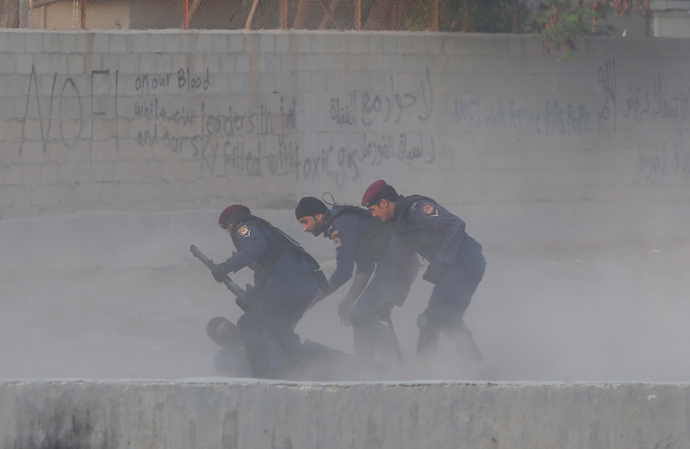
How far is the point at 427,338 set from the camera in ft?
19.4

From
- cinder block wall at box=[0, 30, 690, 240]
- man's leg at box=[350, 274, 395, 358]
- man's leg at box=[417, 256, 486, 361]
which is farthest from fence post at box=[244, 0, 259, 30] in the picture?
man's leg at box=[417, 256, 486, 361]

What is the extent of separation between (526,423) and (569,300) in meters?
5.13

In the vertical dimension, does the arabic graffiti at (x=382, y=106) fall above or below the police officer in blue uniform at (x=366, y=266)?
above

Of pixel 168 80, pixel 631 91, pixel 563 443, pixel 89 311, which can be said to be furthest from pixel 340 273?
pixel 631 91

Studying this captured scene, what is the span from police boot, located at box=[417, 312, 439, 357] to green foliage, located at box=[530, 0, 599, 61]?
5.77 meters

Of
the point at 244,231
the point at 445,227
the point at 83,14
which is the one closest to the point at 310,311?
the point at 445,227

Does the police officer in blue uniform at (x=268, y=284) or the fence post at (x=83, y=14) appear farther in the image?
the fence post at (x=83, y=14)

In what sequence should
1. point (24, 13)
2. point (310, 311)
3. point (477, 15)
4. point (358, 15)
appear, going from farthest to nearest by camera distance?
point (477, 15)
point (358, 15)
point (24, 13)
point (310, 311)

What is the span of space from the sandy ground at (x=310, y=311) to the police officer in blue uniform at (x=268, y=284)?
0.53 m

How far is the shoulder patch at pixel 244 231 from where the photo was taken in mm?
5508

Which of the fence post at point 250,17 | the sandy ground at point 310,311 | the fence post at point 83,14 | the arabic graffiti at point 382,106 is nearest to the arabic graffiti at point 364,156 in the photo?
the arabic graffiti at point 382,106

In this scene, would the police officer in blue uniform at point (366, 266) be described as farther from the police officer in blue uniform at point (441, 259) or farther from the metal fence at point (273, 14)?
the metal fence at point (273, 14)

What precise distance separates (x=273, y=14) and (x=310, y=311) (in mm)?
3903

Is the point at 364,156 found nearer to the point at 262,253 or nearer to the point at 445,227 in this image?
the point at 445,227
